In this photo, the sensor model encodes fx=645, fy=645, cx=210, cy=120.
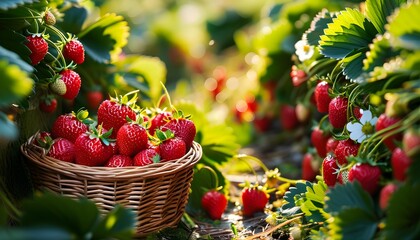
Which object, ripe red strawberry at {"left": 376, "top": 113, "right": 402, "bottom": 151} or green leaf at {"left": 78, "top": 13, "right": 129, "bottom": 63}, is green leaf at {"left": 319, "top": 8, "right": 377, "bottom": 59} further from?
green leaf at {"left": 78, "top": 13, "right": 129, "bottom": 63}

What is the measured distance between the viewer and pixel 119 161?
195cm

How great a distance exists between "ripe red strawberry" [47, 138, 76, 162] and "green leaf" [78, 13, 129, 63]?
2.08 feet

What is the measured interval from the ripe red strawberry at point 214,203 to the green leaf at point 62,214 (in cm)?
84

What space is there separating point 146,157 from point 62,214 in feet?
1.47

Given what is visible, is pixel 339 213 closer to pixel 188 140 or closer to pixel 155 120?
pixel 188 140

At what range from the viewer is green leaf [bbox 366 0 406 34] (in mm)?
2033

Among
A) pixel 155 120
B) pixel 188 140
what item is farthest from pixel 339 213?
pixel 155 120

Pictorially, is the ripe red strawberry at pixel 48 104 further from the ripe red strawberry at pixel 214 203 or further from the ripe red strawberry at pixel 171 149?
the ripe red strawberry at pixel 214 203

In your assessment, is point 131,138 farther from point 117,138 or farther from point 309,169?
point 309,169

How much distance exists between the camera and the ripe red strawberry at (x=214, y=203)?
2.36 metres

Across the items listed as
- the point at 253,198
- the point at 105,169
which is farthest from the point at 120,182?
the point at 253,198

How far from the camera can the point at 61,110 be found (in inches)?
99.0

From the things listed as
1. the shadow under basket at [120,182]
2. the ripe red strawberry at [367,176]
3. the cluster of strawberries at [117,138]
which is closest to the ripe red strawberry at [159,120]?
the cluster of strawberries at [117,138]

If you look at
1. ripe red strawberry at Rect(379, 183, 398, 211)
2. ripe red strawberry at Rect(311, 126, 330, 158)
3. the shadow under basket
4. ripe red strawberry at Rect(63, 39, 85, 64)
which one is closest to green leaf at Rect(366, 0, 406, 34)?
ripe red strawberry at Rect(311, 126, 330, 158)
